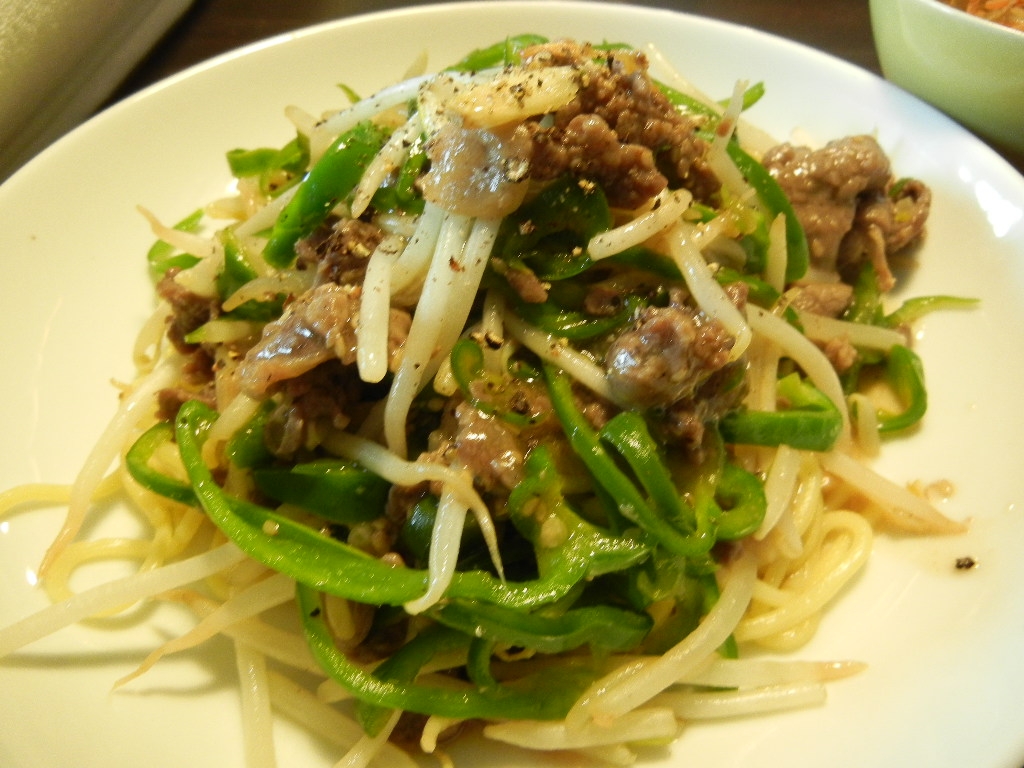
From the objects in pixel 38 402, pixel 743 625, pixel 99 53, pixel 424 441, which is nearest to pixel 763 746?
pixel 743 625

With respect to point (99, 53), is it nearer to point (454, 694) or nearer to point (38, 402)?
point (38, 402)

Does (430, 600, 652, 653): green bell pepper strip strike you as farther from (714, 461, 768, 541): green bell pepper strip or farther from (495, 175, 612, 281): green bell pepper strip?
(495, 175, 612, 281): green bell pepper strip

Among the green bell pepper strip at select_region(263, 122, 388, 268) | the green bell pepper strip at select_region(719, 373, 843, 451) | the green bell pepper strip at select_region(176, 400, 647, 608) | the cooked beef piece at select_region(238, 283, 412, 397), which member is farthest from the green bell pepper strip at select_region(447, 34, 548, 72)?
the green bell pepper strip at select_region(176, 400, 647, 608)

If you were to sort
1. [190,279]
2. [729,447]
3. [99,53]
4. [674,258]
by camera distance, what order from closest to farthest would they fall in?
[674,258] → [729,447] → [190,279] → [99,53]

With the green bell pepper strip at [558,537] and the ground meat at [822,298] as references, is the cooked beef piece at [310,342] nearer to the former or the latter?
the green bell pepper strip at [558,537]

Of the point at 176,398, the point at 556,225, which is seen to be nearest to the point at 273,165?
the point at 176,398

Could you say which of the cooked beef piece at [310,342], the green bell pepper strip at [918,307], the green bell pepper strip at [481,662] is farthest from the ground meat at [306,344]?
the green bell pepper strip at [918,307]
